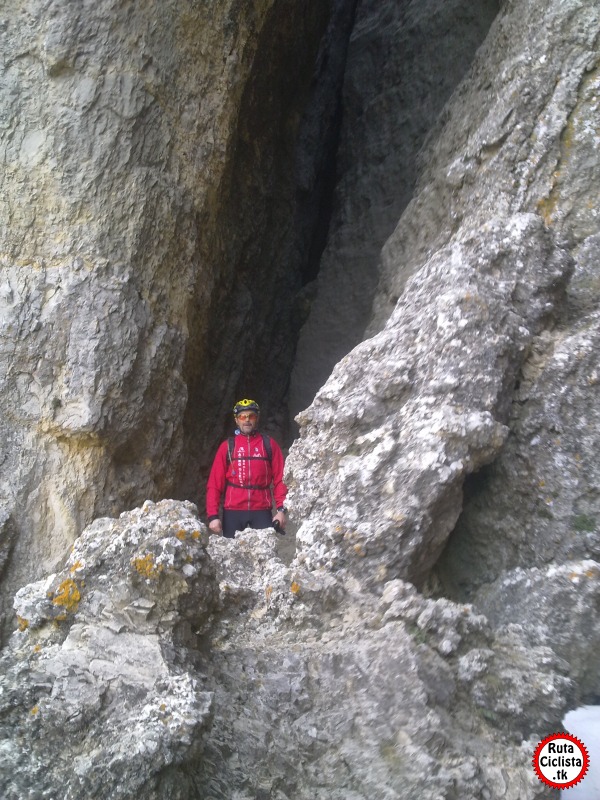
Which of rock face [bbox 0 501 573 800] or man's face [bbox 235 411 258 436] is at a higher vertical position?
man's face [bbox 235 411 258 436]

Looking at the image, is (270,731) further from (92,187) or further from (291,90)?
(291,90)

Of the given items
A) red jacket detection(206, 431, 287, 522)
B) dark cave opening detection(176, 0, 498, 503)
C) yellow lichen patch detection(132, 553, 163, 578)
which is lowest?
yellow lichen patch detection(132, 553, 163, 578)

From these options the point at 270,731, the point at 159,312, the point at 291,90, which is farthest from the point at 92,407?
the point at 291,90

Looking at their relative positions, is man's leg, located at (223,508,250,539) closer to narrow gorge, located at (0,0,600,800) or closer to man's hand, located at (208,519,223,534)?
man's hand, located at (208,519,223,534)

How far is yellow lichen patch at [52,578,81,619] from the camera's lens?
1.96 meters

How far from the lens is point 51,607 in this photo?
1.96 meters

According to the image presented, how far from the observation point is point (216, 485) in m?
3.93

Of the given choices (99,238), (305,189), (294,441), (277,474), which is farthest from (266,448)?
(305,189)

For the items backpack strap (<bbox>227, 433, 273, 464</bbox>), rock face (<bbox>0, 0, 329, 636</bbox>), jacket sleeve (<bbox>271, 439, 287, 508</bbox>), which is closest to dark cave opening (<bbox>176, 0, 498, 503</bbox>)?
rock face (<bbox>0, 0, 329, 636</bbox>)

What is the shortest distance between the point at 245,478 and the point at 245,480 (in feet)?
0.04

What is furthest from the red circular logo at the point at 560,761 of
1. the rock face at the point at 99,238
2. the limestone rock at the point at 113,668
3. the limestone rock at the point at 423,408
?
the rock face at the point at 99,238

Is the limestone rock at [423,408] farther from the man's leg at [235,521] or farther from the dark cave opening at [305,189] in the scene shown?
the dark cave opening at [305,189]

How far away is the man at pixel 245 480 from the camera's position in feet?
12.8

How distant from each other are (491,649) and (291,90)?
528 centimetres
